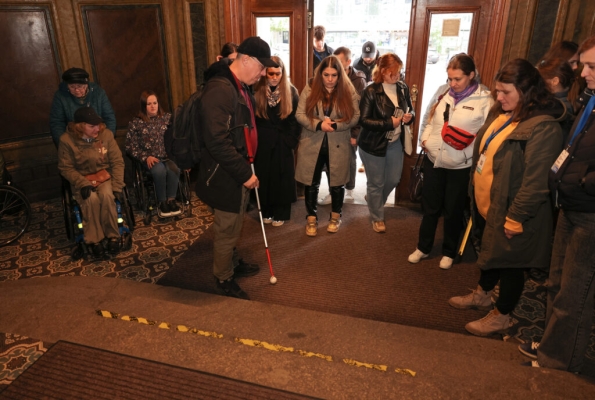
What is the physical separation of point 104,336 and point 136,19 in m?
3.96

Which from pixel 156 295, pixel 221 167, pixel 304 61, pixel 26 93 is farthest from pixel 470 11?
pixel 26 93

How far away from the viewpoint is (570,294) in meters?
1.91

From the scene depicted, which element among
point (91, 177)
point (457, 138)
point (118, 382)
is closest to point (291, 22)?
point (457, 138)

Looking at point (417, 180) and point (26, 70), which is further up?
point (26, 70)

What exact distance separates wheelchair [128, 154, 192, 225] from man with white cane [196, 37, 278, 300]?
166 centimetres

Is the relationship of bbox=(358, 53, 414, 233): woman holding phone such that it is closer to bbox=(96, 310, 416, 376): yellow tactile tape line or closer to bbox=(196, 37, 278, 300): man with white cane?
bbox=(196, 37, 278, 300): man with white cane

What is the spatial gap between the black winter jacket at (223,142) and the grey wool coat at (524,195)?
139cm

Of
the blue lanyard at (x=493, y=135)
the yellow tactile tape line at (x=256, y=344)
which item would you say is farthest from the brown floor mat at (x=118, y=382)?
the blue lanyard at (x=493, y=135)

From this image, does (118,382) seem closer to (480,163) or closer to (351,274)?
(351,274)

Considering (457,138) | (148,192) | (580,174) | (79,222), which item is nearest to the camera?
(580,174)

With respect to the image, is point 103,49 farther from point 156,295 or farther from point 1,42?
point 156,295

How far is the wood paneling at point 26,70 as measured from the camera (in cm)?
431

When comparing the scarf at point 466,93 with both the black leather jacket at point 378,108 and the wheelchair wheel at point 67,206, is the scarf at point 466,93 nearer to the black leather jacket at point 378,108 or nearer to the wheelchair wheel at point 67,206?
the black leather jacket at point 378,108

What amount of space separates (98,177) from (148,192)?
31.0 inches
